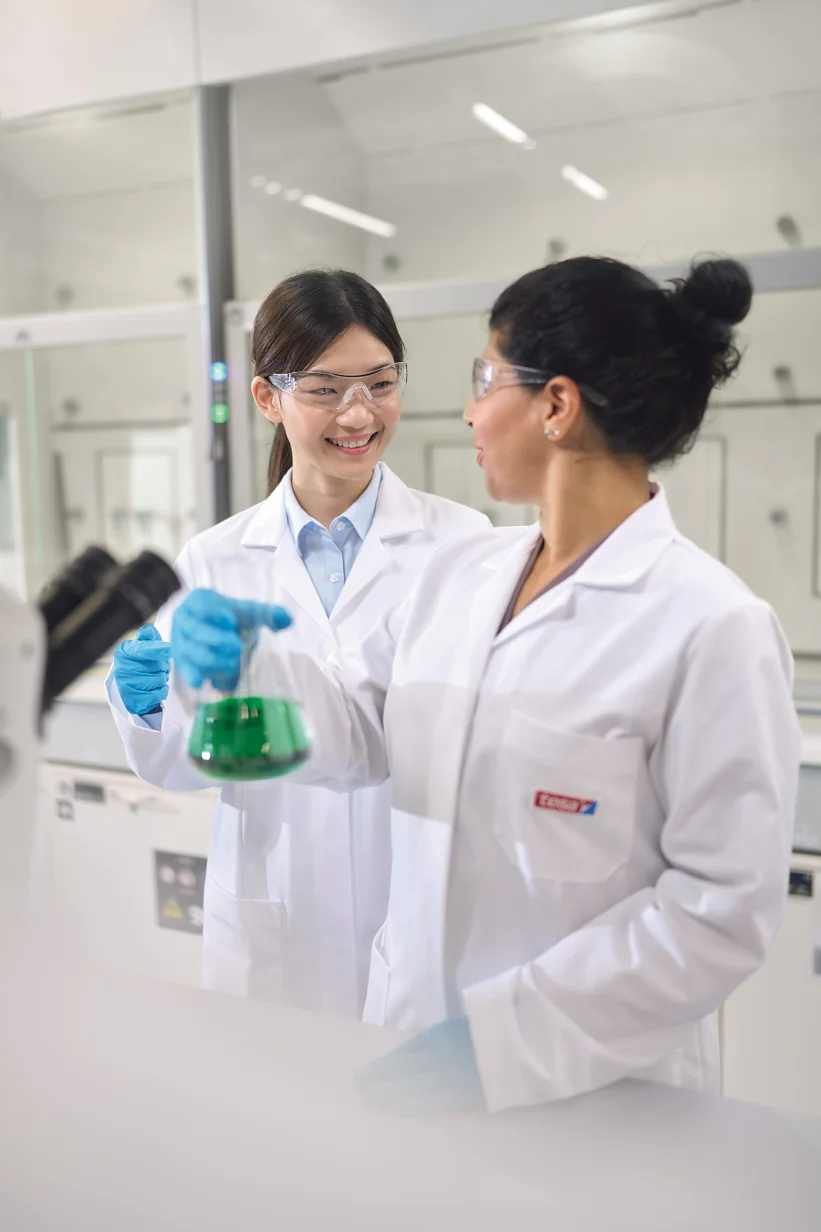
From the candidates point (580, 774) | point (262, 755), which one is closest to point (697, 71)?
point (580, 774)

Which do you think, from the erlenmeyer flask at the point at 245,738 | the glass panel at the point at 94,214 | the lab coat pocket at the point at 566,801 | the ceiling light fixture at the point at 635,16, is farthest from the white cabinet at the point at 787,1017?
the glass panel at the point at 94,214

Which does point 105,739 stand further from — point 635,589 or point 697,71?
point 697,71

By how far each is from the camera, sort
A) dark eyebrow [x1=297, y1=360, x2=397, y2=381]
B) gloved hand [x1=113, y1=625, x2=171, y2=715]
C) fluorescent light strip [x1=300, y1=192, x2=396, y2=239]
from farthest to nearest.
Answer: fluorescent light strip [x1=300, y1=192, x2=396, y2=239] < dark eyebrow [x1=297, y1=360, x2=397, y2=381] < gloved hand [x1=113, y1=625, x2=171, y2=715]

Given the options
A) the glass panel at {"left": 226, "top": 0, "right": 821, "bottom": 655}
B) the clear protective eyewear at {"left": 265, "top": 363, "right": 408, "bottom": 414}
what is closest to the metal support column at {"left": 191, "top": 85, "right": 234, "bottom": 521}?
the glass panel at {"left": 226, "top": 0, "right": 821, "bottom": 655}

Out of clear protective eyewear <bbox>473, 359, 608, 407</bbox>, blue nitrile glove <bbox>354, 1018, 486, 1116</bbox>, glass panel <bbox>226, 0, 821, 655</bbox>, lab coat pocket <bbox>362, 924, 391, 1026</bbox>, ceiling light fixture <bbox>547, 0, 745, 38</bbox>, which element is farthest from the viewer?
glass panel <bbox>226, 0, 821, 655</bbox>

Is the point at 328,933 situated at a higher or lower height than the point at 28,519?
lower

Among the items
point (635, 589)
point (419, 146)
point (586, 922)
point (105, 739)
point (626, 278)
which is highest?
point (419, 146)

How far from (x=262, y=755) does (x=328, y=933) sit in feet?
2.17

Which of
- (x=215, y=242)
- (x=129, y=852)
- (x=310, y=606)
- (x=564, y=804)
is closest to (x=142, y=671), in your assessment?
(x=310, y=606)

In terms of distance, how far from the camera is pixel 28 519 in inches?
120

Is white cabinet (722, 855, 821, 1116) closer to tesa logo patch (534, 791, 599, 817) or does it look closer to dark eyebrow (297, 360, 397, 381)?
tesa logo patch (534, 791, 599, 817)

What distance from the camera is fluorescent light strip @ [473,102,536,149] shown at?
2582 mm

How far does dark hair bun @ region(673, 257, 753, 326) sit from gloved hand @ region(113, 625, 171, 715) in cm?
71

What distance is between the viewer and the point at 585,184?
2.59 m
